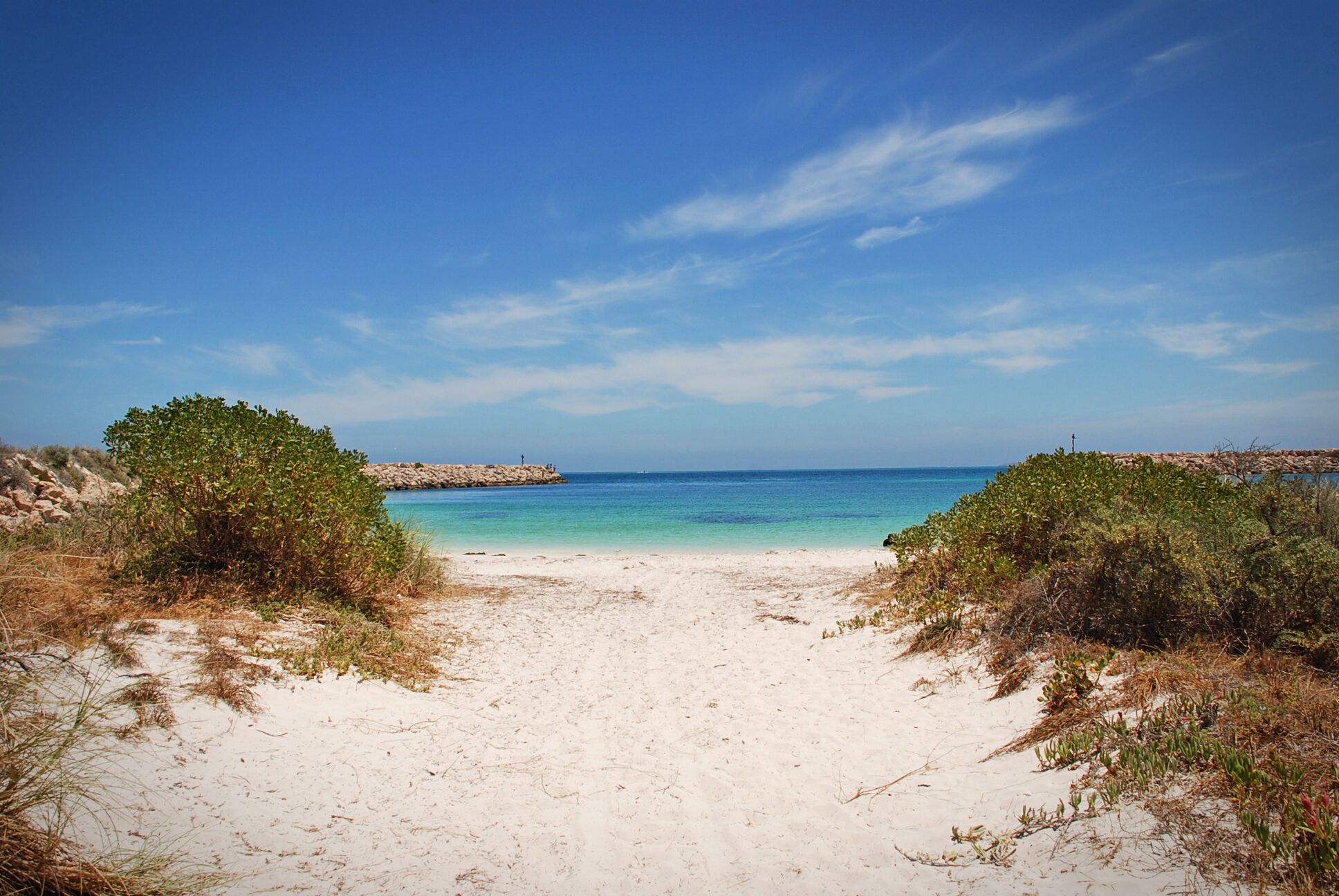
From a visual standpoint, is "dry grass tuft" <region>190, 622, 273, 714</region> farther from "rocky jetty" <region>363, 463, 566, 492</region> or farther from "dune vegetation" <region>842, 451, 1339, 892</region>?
"rocky jetty" <region>363, 463, 566, 492</region>

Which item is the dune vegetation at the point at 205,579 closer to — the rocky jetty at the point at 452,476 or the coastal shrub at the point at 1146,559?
the coastal shrub at the point at 1146,559

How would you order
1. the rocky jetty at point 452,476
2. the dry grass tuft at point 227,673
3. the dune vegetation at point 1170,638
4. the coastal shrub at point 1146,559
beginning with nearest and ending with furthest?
the dune vegetation at point 1170,638 → the dry grass tuft at point 227,673 → the coastal shrub at point 1146,559 → the rocky jetty at point 452,476

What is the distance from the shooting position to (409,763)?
5.24m

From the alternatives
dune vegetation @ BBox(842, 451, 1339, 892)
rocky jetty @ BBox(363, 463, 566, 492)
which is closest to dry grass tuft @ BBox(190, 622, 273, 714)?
dune vegetation @ BBox(842, 451, 1339, 892)

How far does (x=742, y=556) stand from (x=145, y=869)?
17.2 m

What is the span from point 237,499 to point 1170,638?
987cm

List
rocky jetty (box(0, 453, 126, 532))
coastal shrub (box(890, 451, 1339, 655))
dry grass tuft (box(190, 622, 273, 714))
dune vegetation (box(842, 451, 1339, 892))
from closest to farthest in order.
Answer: dune vegetation (box(842, 451, 1339, 892)), dry grass tuft (box(190, 622, 273, 714)), coastal shrub (box(890, 451, 1339, 655)), rocky jetty (box(0, 453, 126, 532))

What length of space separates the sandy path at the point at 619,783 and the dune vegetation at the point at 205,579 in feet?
1.23

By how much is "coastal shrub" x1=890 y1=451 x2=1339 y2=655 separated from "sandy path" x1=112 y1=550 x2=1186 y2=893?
4.06ft

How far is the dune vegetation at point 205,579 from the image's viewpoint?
4684 mm

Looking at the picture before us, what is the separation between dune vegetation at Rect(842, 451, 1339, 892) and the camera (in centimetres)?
332

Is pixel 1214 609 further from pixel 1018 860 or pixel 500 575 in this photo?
pixel 500 575

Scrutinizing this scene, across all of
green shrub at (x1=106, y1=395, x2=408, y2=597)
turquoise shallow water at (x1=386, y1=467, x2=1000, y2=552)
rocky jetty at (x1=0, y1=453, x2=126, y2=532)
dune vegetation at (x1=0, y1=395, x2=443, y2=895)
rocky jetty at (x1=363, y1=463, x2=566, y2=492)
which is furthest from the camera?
rocky jetty at (x1=363, y1=463, x2=566, y2=492)

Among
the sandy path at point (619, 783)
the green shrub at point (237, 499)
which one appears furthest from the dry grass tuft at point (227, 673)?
the green shrub at point (237, 499)
